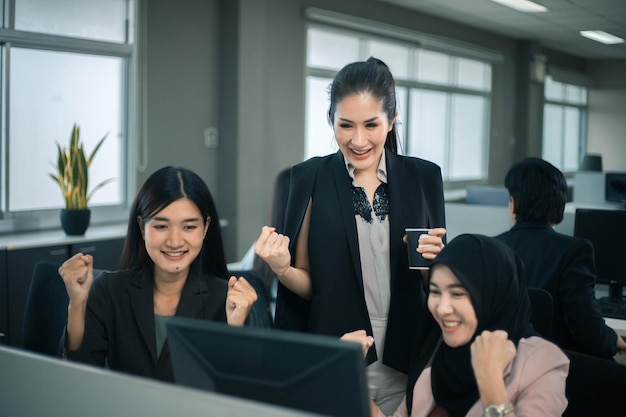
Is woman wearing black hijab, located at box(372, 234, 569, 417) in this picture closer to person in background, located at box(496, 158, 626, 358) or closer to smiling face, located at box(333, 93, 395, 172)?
smiling face, located at box(333, 93, 395, 172)

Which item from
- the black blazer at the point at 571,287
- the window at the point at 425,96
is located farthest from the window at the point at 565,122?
the black blazer at the point at 571,287

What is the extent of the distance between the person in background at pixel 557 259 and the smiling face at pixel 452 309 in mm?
989

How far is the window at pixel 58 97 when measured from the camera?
4.39 m

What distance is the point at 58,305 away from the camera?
2.56 meters

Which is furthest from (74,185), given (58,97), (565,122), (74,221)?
(565,122)

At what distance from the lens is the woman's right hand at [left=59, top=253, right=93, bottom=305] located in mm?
1837

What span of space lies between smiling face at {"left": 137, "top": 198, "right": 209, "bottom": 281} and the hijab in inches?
26.5

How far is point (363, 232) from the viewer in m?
1.90

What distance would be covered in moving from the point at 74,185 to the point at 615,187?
3.27 m

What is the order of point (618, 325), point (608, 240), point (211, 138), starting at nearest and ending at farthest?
point (618, 325) < point (608, 240) < point (211, 138)

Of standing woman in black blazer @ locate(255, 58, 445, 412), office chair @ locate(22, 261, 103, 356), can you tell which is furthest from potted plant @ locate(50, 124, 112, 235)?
standing woman in black blazer @ locate(255, 58, 445, 412)

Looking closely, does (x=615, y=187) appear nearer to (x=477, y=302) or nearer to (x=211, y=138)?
(x=211, y=138)

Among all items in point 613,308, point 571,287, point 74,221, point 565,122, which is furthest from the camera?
point 565,122

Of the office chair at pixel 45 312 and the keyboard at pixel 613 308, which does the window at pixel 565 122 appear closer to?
the keyboard at pixel 613 308
